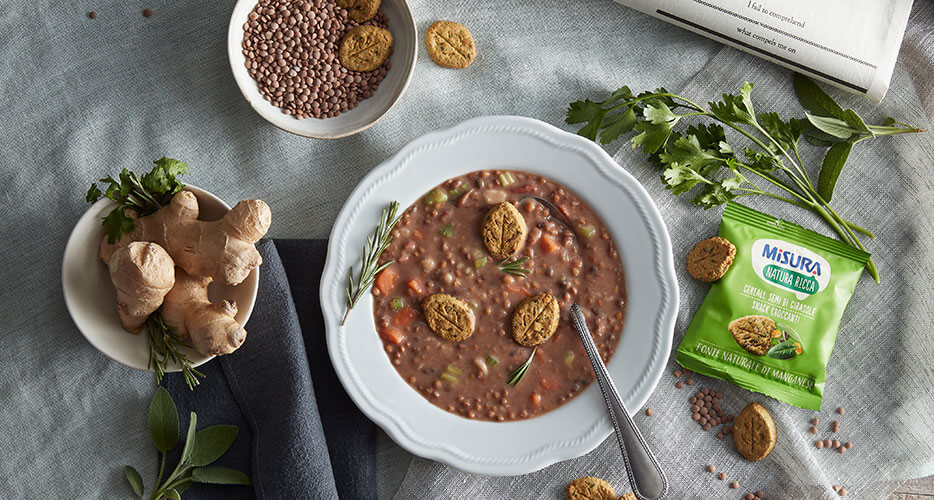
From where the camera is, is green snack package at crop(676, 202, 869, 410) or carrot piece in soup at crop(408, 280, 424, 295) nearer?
carrot piece in soup at crop(408, 280, 424, 295)

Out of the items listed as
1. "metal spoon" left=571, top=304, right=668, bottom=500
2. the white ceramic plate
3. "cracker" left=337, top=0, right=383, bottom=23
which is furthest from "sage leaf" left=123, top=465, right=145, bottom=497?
"cracker" left=337, top=0, right=383, bottom=23

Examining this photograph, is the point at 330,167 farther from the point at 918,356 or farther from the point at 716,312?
the point at 918,356

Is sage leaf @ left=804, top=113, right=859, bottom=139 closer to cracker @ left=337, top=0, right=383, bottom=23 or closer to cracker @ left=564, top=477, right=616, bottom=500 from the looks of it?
cracker @ left=564, top=477, right=616, bottom=500

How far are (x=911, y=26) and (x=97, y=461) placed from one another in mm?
3505

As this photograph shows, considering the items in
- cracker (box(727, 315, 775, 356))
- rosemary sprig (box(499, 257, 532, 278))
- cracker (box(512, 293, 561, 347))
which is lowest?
cracker (box(727, 315, 775, 356))

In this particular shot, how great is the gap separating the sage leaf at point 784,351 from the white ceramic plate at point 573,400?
0.48 metres

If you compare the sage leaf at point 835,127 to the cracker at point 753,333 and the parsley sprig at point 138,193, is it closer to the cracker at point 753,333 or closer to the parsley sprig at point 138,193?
the cracker at point 753,333

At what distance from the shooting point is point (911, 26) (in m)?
3.02

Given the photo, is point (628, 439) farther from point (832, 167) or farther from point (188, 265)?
point (188, 265)

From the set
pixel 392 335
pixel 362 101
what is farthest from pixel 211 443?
pixel 362 101

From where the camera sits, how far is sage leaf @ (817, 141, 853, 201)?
2.94 m

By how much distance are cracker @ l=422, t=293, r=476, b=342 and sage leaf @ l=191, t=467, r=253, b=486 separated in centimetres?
86

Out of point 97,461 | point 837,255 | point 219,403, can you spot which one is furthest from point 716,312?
point 97,461

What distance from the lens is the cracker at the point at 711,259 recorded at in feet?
9.37
